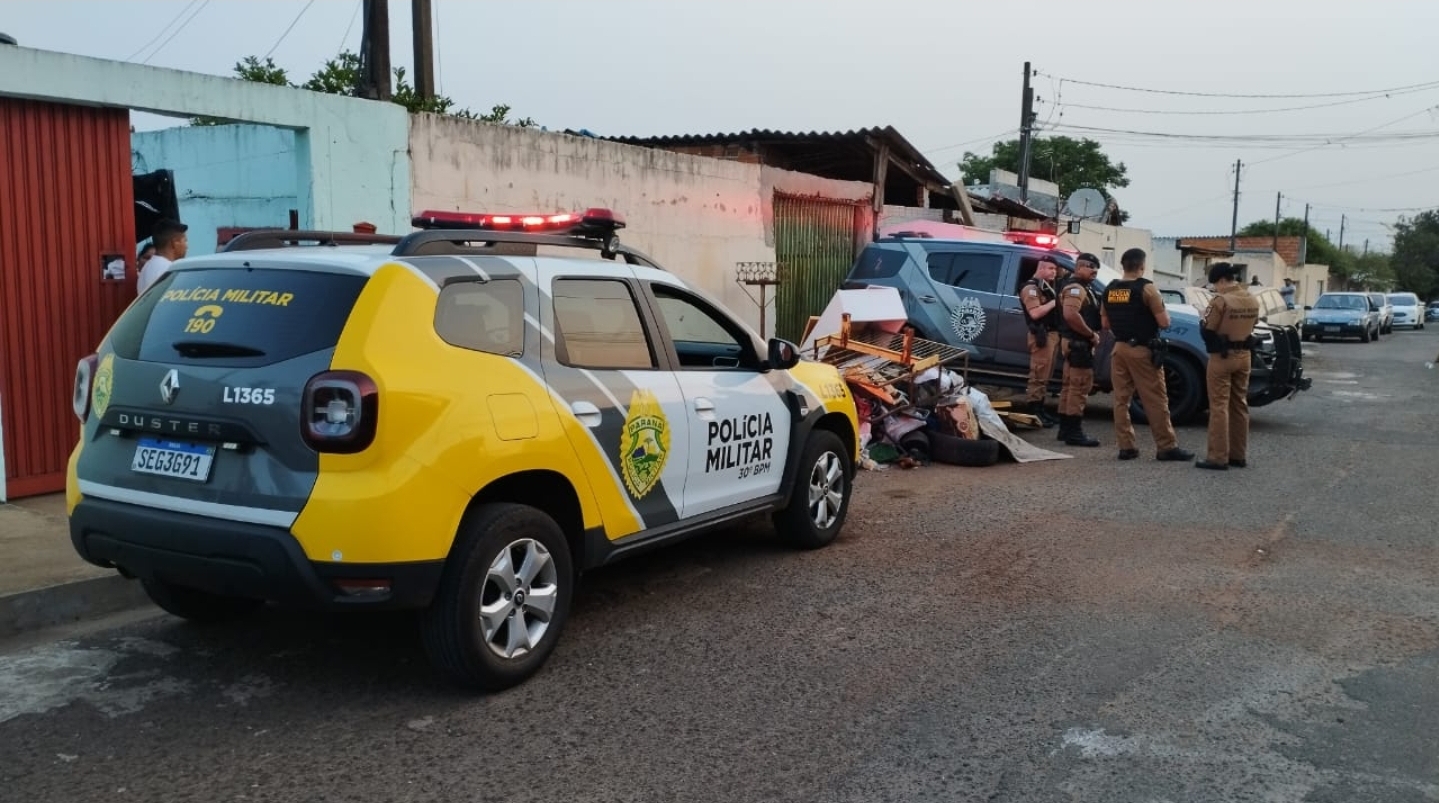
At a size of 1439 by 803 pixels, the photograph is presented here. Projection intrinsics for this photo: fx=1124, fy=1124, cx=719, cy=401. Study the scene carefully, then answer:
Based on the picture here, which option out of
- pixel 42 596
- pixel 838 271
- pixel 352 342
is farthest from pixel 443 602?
pixel 838 271

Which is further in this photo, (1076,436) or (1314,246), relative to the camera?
(1314,246)

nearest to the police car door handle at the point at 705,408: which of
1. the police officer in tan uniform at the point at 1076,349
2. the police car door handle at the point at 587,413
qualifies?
the police car door handle at the point at 587,413

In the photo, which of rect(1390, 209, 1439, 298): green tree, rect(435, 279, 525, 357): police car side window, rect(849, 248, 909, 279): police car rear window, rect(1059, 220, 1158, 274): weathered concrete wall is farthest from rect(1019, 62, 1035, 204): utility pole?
rect(1390, 209, 1439, 298): green tree

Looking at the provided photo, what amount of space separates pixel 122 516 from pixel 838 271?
12.2 m

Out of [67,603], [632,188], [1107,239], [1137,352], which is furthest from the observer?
[1107,239]

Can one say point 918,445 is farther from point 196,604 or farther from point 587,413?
point 196,604

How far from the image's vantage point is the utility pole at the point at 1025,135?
27.7 meters

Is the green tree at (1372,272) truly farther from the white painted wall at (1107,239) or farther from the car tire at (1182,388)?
the car tire at (1182,388)

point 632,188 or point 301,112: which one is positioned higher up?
point 301,112

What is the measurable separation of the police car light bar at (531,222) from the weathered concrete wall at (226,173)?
394 centimetres

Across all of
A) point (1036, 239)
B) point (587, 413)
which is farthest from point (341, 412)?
point (1036, 239)

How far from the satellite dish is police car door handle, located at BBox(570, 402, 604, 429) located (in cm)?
1862

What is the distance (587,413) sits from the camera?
4520 mm

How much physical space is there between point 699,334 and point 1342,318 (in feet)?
102
